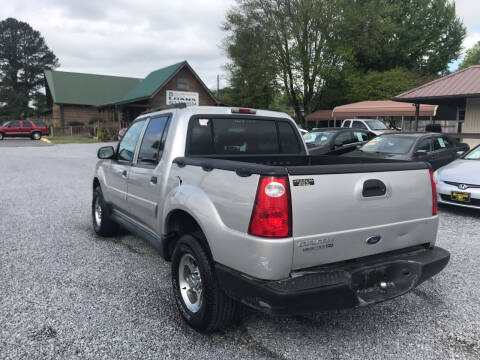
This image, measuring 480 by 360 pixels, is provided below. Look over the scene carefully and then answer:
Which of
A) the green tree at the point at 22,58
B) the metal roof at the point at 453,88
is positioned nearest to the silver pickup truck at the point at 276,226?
the metal roof at the point at 453,88

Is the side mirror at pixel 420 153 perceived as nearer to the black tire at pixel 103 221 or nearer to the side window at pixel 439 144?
the side window at pixel 439 144

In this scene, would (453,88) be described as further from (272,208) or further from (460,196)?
(272,208)

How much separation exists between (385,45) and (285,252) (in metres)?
48.2

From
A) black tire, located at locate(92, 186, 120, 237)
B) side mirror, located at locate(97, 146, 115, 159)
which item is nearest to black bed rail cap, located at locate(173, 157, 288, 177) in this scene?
side mirror, located at locate(97, 146, 115, 159)

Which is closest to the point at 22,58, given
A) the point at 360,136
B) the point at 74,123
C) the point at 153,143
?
the point at 74,123

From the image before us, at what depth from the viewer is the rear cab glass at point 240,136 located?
3691 mm

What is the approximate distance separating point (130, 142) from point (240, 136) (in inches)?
63.9

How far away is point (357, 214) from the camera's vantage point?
8.88 ft

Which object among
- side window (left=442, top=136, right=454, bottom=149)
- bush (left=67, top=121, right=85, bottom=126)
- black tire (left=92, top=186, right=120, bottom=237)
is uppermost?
bush (left=67, top=121, right=85, bottom=126)

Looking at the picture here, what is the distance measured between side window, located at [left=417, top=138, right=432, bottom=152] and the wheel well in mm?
7898

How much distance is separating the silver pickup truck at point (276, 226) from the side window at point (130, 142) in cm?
83

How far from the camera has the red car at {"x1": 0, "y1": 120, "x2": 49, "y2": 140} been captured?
114 feet

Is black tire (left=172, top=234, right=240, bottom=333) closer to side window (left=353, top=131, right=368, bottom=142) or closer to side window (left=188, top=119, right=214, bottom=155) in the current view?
side window (left=188, top=119, right=214, bottom=155)

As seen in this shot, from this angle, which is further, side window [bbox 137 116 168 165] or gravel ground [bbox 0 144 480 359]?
side window [bbox 137 116 168 165]
